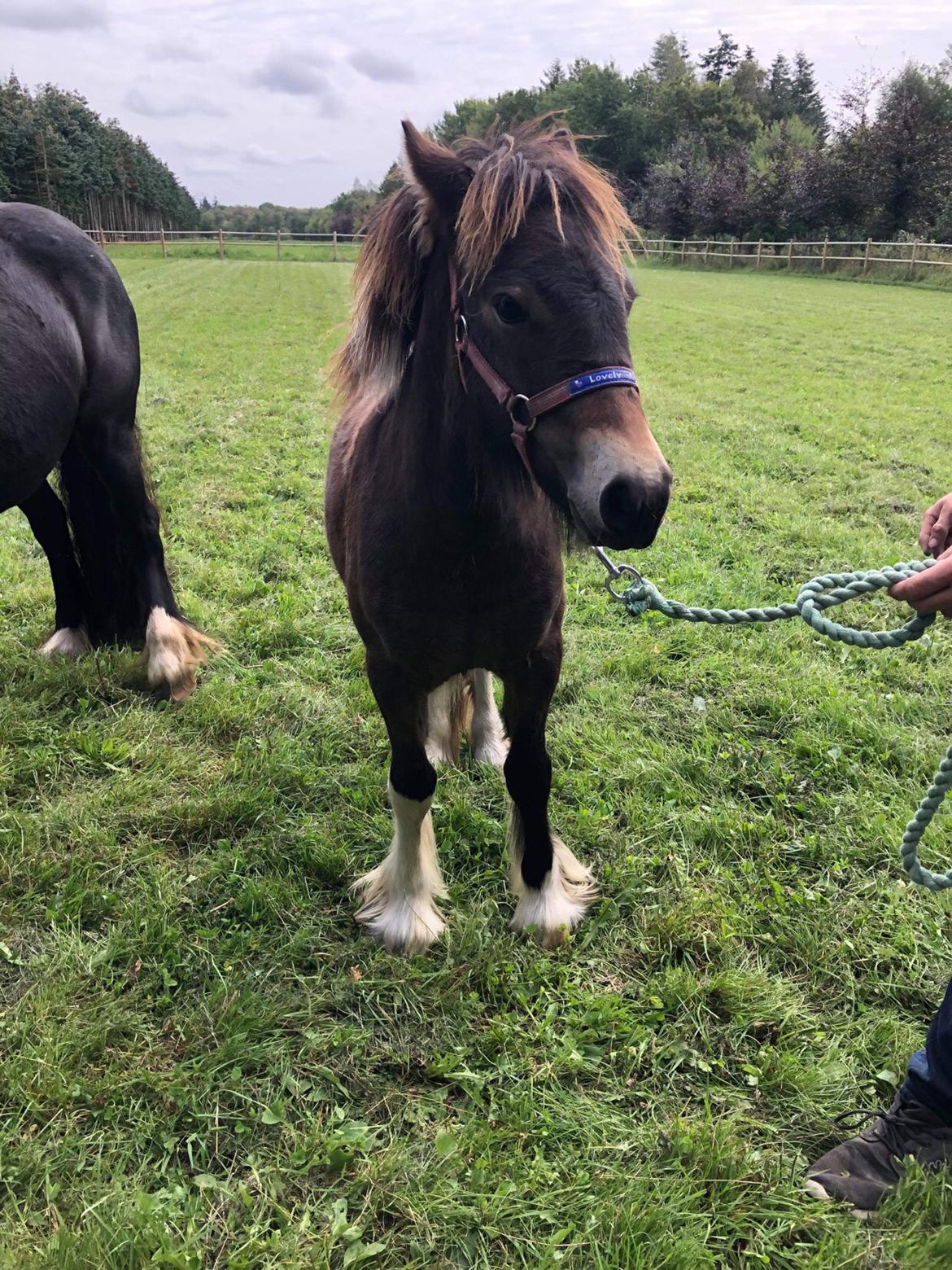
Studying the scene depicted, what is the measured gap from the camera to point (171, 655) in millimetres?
3686

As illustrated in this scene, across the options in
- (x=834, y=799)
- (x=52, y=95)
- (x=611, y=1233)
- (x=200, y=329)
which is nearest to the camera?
(x=611, y=1233)

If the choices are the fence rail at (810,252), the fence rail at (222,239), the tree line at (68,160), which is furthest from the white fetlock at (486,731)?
the tree line at (68,160)

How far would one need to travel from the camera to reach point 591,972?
7.74 feet

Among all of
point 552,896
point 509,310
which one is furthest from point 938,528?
point 552,896

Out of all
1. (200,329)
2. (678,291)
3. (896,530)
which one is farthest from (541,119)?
(678,291)

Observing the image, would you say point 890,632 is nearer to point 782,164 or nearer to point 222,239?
point 782,164

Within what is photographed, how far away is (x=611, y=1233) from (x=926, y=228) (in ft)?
121

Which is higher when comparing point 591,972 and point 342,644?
point 342,644

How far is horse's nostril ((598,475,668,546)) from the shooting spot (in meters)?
1.51

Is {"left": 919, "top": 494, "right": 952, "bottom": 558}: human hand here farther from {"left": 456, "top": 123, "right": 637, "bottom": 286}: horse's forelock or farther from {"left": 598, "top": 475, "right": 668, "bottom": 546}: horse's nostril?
{"left": 456, "top": 123, "right": 637, "bottom": 286}: horse's forelock

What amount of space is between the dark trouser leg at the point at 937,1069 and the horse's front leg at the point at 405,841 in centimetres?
132

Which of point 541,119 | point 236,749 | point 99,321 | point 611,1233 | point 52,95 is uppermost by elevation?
point 52,95

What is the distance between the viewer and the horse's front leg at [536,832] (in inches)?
92.8

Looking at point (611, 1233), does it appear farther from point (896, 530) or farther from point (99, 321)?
point (896, 530)
